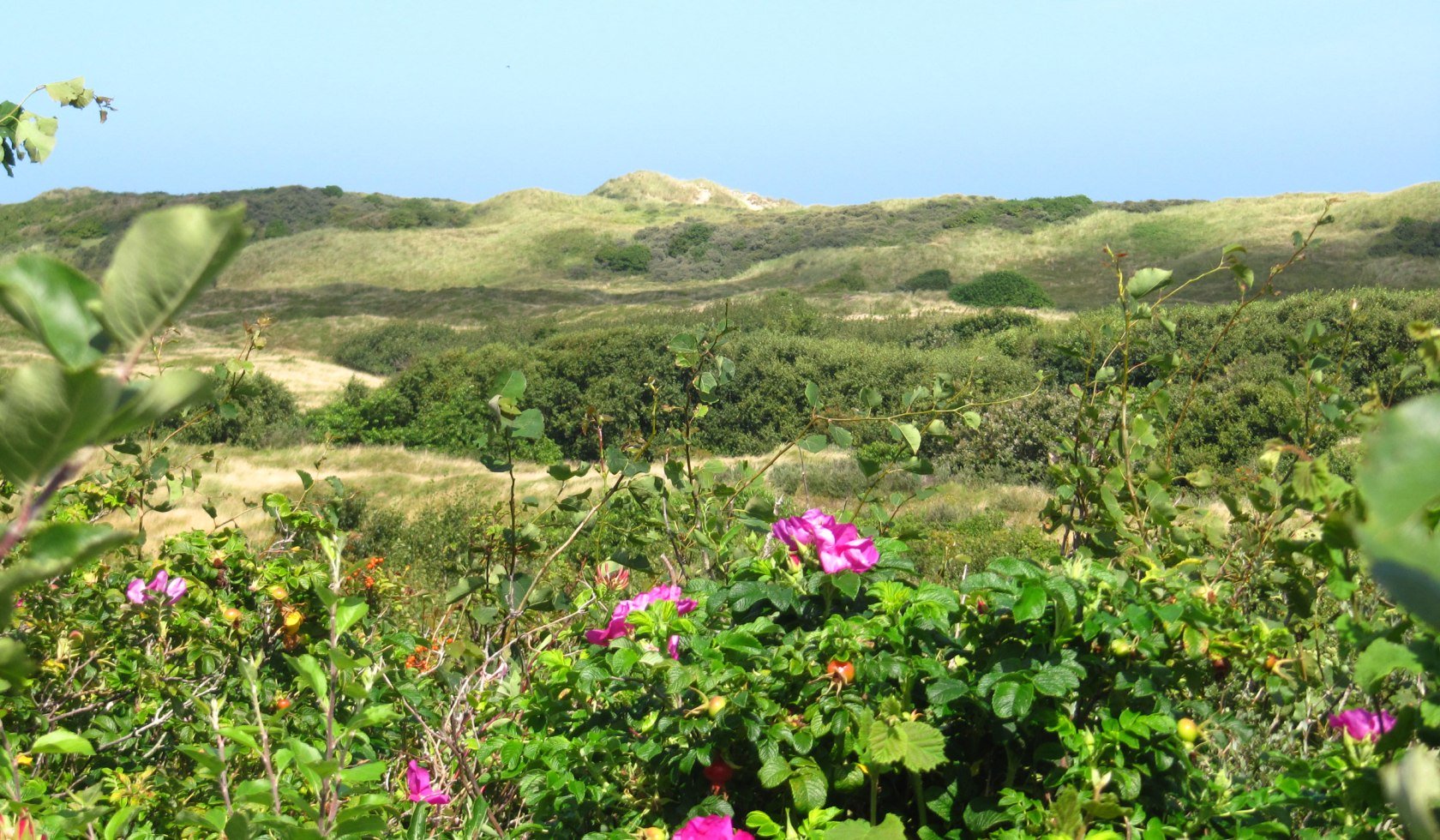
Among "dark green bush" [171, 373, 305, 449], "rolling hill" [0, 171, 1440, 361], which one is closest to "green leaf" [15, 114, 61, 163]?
"dark green bush" [171, 373, 305, 449]

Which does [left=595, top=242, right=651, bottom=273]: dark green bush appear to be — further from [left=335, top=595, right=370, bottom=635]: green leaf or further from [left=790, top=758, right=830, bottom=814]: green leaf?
[left=335, top=595, right=370, bottom=635]: green leaf

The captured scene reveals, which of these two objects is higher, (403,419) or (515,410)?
(515,410)

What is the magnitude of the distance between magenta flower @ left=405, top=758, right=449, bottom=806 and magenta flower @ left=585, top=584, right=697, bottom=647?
0.35 meters

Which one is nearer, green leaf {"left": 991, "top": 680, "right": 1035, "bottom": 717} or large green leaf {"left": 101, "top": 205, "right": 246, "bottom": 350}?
large green leaf {"left": 101, "top": 205, "right": 246, "bottom": 350}

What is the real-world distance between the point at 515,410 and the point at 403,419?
15.4 meters

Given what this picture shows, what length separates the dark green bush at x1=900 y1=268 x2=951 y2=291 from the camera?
110 ft

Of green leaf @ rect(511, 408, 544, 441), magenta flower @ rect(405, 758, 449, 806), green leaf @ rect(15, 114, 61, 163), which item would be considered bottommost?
magenta flower @ rect(405, 758, 449, 806)

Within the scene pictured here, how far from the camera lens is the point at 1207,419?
1080 centimetres

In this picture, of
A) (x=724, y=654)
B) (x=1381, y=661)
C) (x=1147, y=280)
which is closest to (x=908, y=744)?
(x=724, y=654)

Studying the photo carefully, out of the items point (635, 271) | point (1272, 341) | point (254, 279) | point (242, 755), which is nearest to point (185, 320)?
point (254, 279)

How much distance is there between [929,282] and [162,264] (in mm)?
34669

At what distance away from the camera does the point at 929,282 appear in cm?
3394

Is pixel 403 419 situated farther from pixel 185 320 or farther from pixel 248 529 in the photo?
pixel 185 320

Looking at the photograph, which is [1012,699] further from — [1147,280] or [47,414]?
[47,414]
